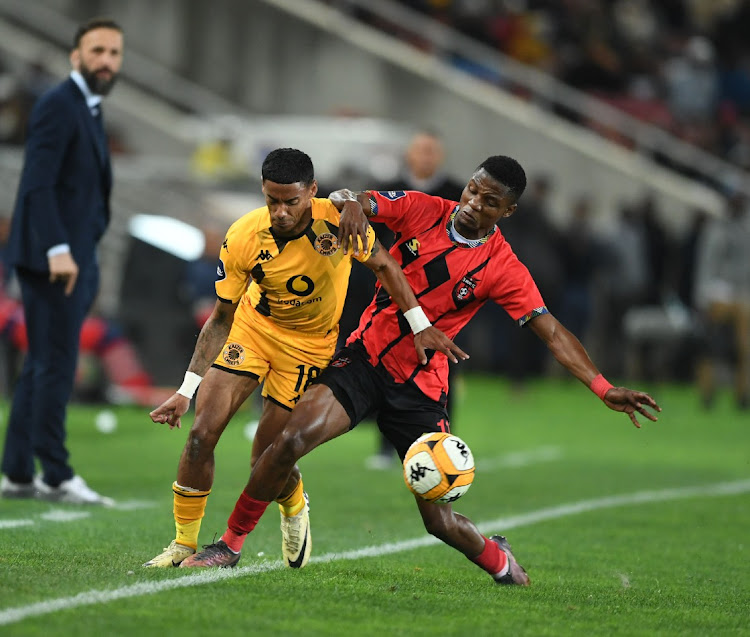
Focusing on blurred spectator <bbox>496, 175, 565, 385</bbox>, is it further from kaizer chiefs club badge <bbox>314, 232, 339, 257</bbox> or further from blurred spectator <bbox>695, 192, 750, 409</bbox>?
kaizer chiefs club badge <bbox>314, 232, 339, 257</bbox>

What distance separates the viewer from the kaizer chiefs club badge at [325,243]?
6.77 m

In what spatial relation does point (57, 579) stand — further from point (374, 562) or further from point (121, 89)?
point (121, 89)

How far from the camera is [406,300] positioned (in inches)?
258

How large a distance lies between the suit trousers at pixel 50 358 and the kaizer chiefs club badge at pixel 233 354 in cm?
229

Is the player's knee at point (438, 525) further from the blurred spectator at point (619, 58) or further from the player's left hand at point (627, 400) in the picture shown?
the blurred spectator at point (619, 58)

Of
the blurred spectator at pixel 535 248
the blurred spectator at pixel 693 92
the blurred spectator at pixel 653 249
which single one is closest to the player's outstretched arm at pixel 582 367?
the blurred spectator at pixel 535 248

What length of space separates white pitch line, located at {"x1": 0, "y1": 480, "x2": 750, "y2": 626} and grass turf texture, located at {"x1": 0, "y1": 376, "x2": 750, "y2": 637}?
7cm

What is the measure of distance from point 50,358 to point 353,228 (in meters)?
3.11

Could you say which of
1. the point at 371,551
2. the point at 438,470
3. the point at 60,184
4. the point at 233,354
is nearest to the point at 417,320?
the point at 438,470

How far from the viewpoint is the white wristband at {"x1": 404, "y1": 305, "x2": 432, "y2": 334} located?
21.4 ft

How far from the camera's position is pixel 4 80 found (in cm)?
2000

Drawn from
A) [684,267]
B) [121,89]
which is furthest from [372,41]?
[684,267]

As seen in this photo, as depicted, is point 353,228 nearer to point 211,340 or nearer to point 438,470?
point 211,340

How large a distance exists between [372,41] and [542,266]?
663cm
